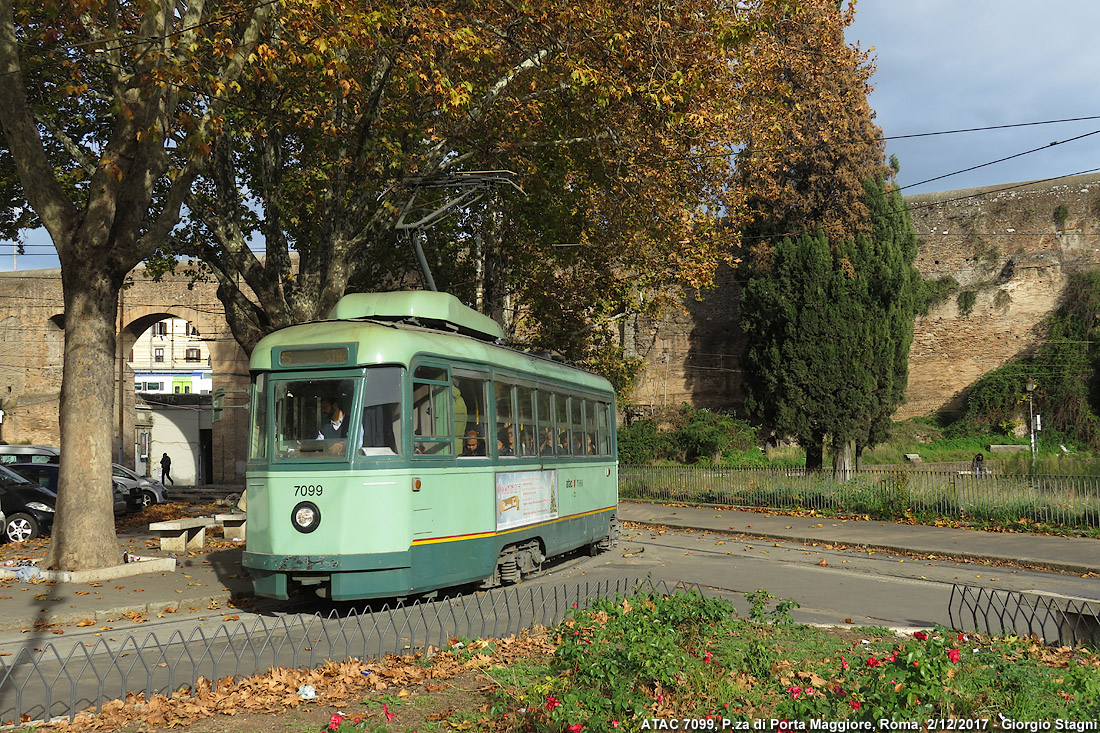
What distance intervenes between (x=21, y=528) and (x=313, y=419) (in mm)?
12010

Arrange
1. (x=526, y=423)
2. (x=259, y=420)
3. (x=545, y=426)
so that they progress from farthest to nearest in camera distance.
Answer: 1. (x=545, y=426)
2. (x=526, y=423)
3. (x=259, y=420)

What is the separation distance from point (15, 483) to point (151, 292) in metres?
18.5

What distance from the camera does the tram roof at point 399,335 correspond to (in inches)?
393

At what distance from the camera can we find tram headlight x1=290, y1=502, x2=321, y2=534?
9.69 m

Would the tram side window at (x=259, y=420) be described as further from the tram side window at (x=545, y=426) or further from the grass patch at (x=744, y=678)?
the grass patch at (x=744, y=678)

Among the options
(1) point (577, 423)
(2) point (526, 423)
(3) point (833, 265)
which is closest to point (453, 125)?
(1) point (577, 423)

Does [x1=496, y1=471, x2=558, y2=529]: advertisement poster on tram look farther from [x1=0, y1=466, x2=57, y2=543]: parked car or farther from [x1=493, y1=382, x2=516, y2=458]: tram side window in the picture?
[x1=0, y1=466, x2=57, y2=543]: parked car

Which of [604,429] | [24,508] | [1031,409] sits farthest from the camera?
[1031,409]

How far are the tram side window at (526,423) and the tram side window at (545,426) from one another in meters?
0.19

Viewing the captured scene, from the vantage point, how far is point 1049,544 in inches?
662

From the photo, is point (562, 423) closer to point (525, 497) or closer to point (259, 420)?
point (525, 497)

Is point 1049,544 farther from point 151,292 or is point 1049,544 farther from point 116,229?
point 151,292

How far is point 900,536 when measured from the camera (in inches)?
723

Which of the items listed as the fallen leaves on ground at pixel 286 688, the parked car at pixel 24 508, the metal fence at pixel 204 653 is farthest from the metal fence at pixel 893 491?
the parked car at pixel 24 508
